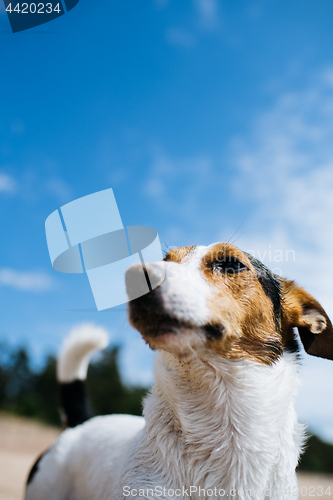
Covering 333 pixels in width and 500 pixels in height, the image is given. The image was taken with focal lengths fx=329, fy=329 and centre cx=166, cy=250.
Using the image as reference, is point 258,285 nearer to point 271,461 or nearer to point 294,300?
point 294,300

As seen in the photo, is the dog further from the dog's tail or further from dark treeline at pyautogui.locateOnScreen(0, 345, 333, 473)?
dark treeline at pyautogui.locateOnScreen(0, 345, 333, 473)

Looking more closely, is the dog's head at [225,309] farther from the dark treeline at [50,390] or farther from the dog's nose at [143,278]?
the dark treeline at [50,390]

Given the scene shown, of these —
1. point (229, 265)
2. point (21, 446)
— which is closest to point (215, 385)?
point (229, 265)

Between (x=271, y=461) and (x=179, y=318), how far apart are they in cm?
119

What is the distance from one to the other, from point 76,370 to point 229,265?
2.60 metres

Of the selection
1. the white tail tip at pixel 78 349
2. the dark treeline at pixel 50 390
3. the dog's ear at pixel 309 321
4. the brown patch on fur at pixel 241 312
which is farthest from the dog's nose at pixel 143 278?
the dark treeline at pixel 50 390

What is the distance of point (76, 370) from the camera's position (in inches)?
156

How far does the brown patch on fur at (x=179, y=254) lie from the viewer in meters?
2.41

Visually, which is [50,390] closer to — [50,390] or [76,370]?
[50,390]

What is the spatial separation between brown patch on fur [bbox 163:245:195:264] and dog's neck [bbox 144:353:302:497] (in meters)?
0.68

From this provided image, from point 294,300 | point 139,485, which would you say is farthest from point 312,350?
point 139,485

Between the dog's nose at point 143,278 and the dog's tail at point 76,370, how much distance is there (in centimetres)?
211

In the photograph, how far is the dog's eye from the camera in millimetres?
2305

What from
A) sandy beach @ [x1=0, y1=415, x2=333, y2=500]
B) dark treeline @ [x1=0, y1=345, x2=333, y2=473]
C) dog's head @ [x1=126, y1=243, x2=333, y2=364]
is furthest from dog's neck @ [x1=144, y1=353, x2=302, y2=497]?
dark treeline @ [x1=0, y1=345, x2=333, y2=473]
